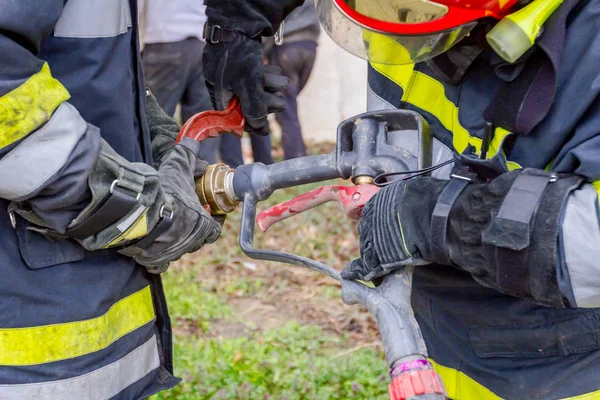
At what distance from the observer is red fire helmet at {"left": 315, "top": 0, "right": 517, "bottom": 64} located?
1518 mm

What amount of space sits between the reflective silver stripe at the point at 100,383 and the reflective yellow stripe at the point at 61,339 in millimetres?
57

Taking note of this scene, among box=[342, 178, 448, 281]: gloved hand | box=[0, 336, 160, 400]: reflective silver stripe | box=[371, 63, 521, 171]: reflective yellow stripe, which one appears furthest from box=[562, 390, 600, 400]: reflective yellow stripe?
box=[0, 336, 160, 400]: reflective silver stripe

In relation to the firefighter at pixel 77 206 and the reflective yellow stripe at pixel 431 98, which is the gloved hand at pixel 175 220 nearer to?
the firefighter at pixel 77 206

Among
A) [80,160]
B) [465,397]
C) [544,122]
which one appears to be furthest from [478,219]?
[80,160]

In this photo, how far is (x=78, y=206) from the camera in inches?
64.4

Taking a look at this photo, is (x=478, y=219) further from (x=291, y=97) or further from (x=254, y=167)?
(x=291, y=97)

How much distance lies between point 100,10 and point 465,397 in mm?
1332

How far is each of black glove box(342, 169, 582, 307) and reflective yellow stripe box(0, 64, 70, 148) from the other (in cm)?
74

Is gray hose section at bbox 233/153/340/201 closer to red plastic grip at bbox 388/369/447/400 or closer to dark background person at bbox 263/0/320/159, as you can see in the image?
red plastic grip at bbox 388/369/447/400

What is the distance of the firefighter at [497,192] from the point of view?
140 cm

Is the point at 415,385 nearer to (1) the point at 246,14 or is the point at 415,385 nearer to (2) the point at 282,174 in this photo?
(2) the point at 282,174

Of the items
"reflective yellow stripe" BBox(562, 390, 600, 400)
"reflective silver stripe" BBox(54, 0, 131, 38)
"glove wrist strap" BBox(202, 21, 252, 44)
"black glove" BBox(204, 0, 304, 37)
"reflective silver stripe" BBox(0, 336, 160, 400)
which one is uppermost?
"reflective silver stripe" BBox(54, 0, 131, 38)

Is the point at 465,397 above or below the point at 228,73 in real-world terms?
below

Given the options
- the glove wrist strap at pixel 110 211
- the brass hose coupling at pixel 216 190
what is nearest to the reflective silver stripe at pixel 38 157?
the glove wrist strap at pixel 110 211
